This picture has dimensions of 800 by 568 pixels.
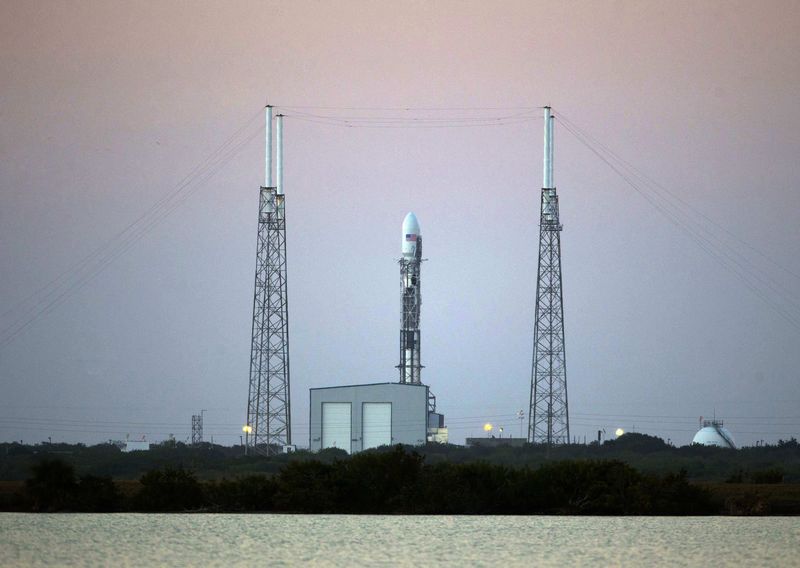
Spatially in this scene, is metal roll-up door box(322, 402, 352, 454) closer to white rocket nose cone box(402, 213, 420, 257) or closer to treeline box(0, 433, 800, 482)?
treeline box(0, 433, 800, 482)

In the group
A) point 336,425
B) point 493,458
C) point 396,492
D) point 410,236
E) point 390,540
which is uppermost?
point 410,236

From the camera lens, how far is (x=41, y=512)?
105 ft

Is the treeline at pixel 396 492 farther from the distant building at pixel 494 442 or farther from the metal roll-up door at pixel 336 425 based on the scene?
the distant building at pixel 494 442

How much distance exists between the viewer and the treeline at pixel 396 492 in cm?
3253

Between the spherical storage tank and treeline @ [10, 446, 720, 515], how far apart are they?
45.4 meters

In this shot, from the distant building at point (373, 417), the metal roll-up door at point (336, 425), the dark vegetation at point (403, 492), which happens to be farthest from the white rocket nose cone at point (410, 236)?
the dark vegetation at point (403, 492)

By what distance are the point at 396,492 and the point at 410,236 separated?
50643 millimetres

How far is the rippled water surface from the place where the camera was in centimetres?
2103

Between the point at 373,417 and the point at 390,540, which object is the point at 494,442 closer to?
the point at 373,417

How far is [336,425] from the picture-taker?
242 feet

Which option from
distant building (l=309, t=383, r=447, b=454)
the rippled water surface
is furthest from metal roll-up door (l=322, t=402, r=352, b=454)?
the rippled water surface

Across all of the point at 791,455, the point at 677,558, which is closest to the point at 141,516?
the point at 677,558

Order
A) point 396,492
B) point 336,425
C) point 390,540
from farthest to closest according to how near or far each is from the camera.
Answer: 1. point 336,425
2. point 396,492
3. point 390,540

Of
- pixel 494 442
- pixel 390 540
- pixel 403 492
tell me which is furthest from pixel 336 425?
pixel 390 540
